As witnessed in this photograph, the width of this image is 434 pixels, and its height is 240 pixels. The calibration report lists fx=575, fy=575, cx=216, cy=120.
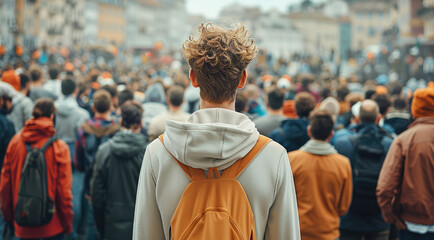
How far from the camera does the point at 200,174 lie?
96.6 inches

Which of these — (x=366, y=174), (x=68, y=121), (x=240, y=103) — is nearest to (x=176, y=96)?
(x=240, y=103)

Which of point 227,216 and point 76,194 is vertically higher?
point 227,216

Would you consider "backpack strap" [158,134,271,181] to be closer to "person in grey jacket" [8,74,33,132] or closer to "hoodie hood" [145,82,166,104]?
"person in grey jacket" [8,74,33,132]

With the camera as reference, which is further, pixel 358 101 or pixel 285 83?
pixel 285 83

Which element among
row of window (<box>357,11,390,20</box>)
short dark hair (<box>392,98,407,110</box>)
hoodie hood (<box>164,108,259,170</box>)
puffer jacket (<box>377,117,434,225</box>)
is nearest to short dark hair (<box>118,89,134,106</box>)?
short dark hair (<box>392,98,407,110</box>)

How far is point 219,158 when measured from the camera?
7.86 feet

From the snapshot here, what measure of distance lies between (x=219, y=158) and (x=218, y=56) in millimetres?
433

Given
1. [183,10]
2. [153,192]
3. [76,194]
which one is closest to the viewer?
[153,192]

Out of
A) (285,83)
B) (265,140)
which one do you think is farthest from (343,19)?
(265,140)

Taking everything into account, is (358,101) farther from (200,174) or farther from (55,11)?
(55,11)

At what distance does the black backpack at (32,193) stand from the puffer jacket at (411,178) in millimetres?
3007

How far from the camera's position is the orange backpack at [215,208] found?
237 cm

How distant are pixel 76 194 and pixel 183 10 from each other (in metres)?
145

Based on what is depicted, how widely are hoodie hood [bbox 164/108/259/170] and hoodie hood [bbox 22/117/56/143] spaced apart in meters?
3.20
